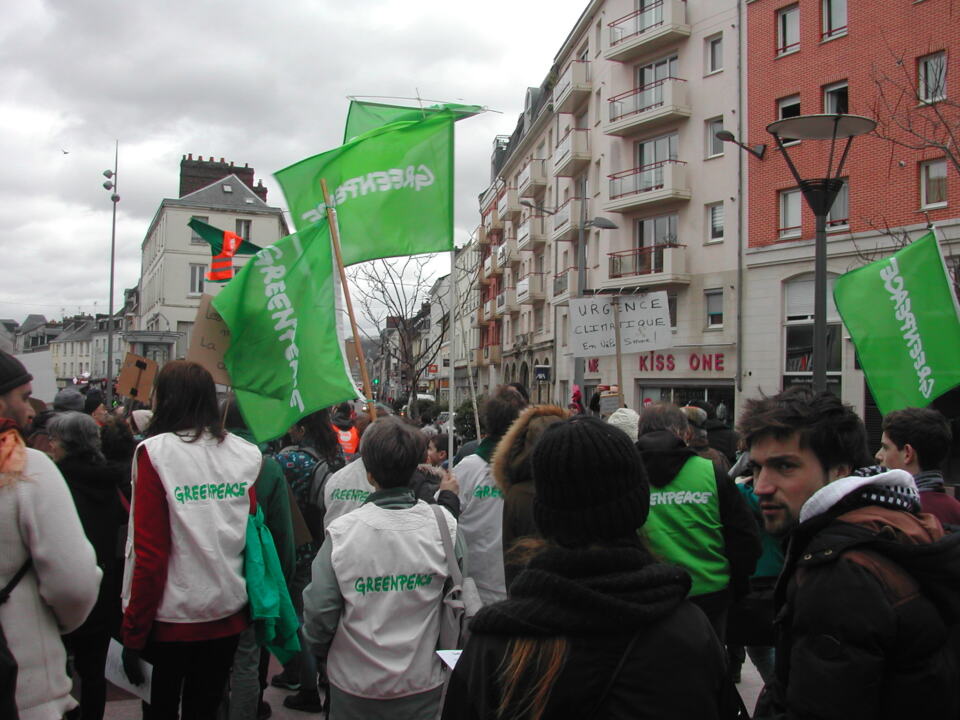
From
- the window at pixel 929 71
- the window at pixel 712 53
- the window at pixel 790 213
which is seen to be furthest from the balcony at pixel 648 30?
the window at pixel 929 71

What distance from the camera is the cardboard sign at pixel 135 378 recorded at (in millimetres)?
12422

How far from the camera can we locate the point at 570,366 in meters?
37.2

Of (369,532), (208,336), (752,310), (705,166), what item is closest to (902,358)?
(369,532)

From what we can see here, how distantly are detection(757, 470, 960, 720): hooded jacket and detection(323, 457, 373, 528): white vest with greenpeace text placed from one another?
9.63ft

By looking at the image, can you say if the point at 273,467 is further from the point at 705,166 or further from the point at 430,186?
the point at 705,166

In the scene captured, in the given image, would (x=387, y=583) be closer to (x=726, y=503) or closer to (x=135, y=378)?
(x=726, y=503)

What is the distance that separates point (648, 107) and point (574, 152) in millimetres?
5437

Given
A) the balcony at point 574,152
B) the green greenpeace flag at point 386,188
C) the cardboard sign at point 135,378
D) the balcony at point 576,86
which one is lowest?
the cardboard sign at point 135,378

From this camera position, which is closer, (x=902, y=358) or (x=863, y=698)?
(x=863, y=698)

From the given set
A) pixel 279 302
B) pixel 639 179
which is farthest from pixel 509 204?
pixel 279 302

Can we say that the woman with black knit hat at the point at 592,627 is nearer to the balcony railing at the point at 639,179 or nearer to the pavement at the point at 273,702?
the pavement at the point at 273,702

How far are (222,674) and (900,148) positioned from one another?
22.9 m

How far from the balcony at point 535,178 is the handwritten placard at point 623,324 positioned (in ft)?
98.7

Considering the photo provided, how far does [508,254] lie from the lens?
156ft
